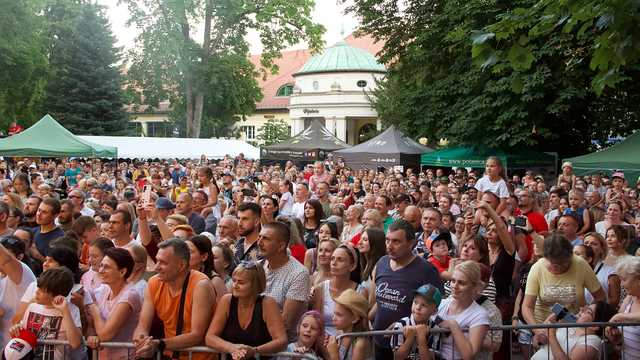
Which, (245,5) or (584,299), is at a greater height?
(245,5)

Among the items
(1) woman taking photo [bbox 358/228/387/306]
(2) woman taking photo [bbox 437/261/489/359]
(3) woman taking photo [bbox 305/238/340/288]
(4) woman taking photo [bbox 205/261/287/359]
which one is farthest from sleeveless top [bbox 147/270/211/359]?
(1) woman taking photo [bbox 358/228/387/306]

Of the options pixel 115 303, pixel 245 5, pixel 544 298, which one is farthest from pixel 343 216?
pixel 245 5

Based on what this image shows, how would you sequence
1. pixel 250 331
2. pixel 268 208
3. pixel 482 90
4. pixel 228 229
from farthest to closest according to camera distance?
pixel 482 90 → pixel 268 208 → pixel 228 229 → pixel 250 331

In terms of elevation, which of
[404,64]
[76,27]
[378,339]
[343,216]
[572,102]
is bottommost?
[378,339]

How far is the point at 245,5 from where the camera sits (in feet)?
122

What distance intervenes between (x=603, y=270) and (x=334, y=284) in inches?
103

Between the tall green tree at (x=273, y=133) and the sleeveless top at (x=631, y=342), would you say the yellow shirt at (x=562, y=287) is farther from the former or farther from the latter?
the tall green tree at (x=273, y=133)

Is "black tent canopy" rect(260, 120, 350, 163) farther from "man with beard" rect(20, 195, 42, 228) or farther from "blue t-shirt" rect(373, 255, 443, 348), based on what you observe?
"blue t-shirt" rect(373, 255, 443, 348)

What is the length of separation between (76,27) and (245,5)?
37.4 feet

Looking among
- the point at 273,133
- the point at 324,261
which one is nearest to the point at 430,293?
the point at 324,261

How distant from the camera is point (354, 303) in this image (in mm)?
4496

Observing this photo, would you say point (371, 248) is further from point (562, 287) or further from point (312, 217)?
point (312, 217)

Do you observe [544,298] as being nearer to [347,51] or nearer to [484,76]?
Answer: [484,76]

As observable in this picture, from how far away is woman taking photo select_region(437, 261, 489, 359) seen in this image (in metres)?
4.26
